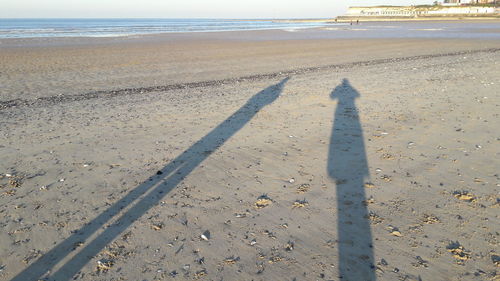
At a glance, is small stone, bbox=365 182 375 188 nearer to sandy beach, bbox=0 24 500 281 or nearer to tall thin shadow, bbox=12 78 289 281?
sandy beach, bbox=0 24 500 281

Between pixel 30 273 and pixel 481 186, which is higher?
pixel 30 273

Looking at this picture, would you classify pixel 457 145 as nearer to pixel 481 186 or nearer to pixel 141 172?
pixel 481 186

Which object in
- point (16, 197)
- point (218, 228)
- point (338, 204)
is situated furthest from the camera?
point (16, 197)

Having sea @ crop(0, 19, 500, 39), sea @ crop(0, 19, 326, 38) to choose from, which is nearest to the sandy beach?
sea @ crop(0, 19, 500, 39)

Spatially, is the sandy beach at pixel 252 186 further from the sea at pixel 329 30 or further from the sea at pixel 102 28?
the sea at pixel 102 28

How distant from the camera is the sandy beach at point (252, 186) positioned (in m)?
3.60

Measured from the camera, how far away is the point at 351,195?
4.82 m

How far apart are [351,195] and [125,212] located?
2.94 m

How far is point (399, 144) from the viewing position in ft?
21.8

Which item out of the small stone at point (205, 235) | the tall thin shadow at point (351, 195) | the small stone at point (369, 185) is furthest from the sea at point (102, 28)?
the small stone at point (369, 185)

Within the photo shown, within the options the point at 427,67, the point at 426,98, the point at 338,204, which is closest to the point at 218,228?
the point at 338,204

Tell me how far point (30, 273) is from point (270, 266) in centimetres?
231

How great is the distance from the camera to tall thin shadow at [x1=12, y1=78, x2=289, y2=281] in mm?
3520

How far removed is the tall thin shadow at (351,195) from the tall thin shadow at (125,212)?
7.26 ft
